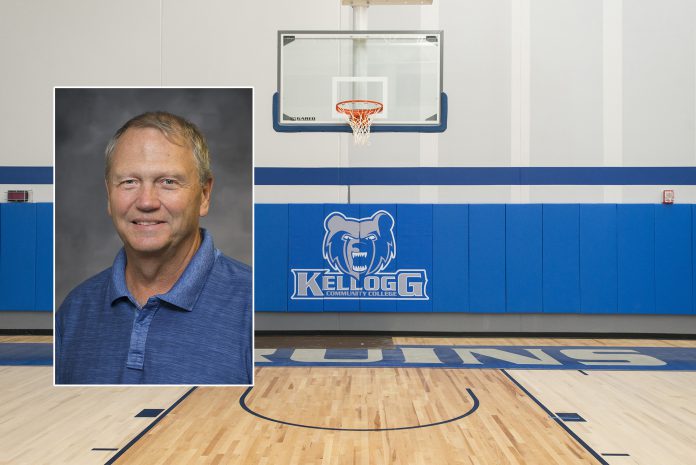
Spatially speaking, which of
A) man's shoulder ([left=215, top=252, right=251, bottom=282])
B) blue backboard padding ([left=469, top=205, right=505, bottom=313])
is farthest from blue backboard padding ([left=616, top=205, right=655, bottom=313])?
man's shoulder ([left=215, top=252, right=251, bottom=282])

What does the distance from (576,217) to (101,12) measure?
640 centimetres

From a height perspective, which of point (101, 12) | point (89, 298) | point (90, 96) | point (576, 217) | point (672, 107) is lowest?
point (89, 298)

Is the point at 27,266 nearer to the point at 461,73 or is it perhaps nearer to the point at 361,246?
the point at 361,246

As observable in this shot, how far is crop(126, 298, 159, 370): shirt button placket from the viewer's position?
255cm

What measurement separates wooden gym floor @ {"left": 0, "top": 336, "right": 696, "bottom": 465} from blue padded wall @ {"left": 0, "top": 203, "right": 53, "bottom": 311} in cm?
188

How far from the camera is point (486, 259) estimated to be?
6430 millimetres

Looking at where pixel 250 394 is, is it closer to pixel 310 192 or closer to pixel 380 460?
pixel 380 460

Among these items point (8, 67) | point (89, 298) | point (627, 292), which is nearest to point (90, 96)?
point (89, 298)

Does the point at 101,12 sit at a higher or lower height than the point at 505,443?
higher

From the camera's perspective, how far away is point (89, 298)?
264 centimetres

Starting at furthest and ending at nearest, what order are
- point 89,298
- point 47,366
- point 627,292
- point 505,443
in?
point 627,292
point 47,366
point 505,443
point 89,298

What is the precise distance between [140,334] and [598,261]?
5.56m

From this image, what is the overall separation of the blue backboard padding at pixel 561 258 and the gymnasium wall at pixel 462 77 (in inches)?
9.0

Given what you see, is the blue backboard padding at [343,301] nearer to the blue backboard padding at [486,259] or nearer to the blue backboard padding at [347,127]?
the blue backboard padding at [347,127]
